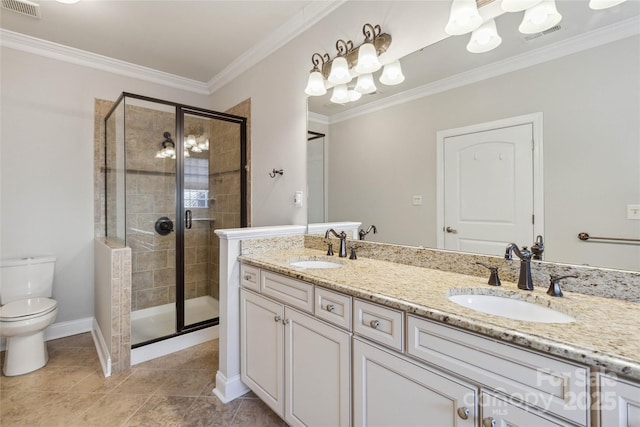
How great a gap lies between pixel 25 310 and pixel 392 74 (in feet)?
9.81

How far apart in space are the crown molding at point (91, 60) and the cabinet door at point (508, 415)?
12.3 feet

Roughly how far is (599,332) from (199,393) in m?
2.08

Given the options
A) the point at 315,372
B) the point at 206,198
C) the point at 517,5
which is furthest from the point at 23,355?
the point at 517,5

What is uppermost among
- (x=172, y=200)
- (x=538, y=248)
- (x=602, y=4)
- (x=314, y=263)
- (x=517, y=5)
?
(x=517, y=5)

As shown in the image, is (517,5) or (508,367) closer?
(508,367)

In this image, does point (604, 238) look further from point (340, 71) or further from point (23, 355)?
point (23, 355)

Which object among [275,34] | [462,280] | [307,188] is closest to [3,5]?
[275,34]

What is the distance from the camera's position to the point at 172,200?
2.71 meters

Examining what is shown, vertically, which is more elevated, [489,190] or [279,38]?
[279,38]

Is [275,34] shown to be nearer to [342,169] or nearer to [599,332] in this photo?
[342,169]

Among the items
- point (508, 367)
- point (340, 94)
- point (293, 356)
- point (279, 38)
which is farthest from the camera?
point (279, 38)

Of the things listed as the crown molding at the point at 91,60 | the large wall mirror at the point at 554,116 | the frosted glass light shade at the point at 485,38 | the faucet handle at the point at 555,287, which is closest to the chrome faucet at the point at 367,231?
the large wall mirror at the point at 554,116

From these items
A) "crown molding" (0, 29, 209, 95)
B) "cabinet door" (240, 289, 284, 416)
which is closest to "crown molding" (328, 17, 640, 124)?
"cabinet door" (240, 289, 284, 416)

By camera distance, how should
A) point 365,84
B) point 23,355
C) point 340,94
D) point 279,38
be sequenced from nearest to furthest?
1. point 365,84
2. point 340,94
3. point 23,355
4. point 279,38
